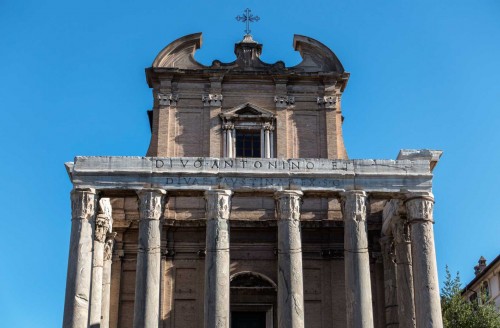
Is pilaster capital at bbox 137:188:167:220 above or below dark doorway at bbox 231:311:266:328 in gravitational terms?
above

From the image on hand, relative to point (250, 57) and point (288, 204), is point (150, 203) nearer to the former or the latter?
point (288, 204)

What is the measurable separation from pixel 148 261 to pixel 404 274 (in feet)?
28.5

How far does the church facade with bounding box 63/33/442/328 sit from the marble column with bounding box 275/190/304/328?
5 centimetres

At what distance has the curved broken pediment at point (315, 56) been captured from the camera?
3200cm

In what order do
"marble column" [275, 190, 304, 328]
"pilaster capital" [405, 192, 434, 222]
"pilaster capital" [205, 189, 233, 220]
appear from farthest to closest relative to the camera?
"pilaster capital" [405, 192, 434, 222] → "pilaster capital" [205, 189, 233, 220] → "marble column" [275, 190, 304, 328]

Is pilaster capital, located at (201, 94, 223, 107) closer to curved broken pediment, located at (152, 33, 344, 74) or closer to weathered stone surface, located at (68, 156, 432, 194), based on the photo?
curved broken pediment, located at (152, 33, 344, 74)

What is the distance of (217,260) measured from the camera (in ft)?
80.8

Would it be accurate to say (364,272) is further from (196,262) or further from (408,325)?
(196,262)

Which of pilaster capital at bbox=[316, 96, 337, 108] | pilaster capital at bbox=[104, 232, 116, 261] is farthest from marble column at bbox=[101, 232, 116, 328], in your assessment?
pilaster capital at bbox=[316, 96, 337, 108]

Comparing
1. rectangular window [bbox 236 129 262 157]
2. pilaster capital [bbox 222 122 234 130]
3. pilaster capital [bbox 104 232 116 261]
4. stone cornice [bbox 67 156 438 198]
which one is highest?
pilaster capital [bbox 222 122 234 130]

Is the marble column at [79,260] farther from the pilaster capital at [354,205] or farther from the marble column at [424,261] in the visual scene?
the marble column at [424,261]

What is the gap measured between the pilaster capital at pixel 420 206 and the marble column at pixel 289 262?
3.59m

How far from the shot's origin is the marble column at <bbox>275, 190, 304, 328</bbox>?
952 inches

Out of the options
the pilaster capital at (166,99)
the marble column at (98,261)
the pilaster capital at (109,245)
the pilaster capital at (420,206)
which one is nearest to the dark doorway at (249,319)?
the pilaster capital at (109,245)
